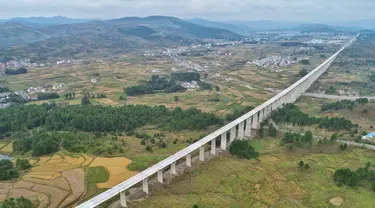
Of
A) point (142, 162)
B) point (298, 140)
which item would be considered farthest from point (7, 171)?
point (298, 140)

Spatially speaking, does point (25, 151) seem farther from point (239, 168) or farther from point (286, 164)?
point (286, 164)

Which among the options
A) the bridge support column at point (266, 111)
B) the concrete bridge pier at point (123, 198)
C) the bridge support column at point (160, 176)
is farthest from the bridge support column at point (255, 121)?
the concrete bridge pier at point (123, 198)

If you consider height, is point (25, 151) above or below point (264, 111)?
below

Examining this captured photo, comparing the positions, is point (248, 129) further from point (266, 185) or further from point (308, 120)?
point (266, 185)

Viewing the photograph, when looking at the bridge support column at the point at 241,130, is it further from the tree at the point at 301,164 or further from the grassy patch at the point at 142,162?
the grassy patch at the point at 142,162

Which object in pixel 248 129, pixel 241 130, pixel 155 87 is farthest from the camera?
pixel 155 87

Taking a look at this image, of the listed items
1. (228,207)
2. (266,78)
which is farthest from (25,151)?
(266,78)

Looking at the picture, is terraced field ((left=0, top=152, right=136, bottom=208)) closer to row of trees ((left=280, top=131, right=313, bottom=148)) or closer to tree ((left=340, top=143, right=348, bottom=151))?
row of trees ((left=280, top=131, right=313, bottom=148))
